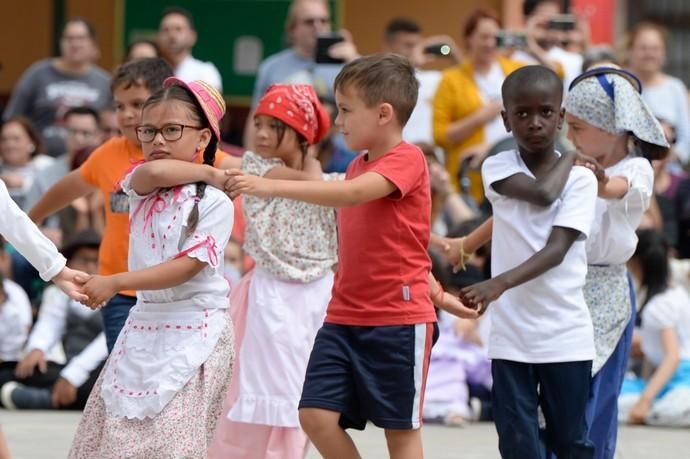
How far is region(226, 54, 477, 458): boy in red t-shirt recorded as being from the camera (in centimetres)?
457

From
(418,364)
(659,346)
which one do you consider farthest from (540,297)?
(659,346)

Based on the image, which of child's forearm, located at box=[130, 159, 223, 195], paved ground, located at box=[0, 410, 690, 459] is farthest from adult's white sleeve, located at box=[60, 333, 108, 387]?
child's forearm, located at box=[130, 159, 223, 195]

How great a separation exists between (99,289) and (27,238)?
0.91 ft

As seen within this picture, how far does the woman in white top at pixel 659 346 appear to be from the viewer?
7.84 m

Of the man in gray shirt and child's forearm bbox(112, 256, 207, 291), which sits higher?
the man in gray shirt

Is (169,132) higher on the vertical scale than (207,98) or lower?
lower

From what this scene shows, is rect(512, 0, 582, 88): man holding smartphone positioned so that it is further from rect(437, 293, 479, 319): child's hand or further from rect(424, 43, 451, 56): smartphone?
rect(437, 293, 479, 319): child's hand

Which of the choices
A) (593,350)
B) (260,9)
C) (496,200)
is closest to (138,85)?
(496,200)

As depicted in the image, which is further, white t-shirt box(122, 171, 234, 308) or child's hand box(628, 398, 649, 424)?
child's hand box(628, 398, 649, 424)

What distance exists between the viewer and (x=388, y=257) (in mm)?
4582

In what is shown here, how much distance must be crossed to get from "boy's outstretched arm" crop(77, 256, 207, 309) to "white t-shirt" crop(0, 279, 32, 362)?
14.3ft

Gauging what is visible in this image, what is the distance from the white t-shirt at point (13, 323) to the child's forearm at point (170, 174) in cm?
434

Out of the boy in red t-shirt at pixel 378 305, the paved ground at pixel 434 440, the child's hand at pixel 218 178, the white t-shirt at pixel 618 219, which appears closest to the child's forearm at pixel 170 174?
the child's hand at pixel 218 178

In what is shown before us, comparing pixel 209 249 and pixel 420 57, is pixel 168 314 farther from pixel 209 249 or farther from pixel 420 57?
pixel 420 57
